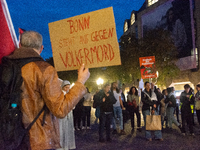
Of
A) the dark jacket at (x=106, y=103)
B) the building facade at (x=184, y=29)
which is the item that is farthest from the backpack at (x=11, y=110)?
the building facade at (x=184, y=29)

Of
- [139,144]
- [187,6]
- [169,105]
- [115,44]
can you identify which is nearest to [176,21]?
[187,6]

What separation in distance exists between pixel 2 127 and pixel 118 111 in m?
7.87

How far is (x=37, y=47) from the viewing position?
1943 mm

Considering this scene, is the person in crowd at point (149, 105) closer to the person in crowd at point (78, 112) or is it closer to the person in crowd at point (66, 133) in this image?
the person in crowd at point (66, 133)

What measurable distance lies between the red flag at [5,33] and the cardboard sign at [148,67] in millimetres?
10487

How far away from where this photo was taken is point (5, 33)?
205 centimetres

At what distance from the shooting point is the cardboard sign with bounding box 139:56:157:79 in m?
12.1

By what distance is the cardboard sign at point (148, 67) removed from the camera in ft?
39.7

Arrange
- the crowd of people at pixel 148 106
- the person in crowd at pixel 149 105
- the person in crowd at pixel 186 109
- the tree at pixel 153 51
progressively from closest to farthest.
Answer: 1. the person in crowd at pixel 149 105
2. the crowd of people at pixel 148 106
3. the person in crowd at pixel 186 109
4. the tree at pixel 153 51

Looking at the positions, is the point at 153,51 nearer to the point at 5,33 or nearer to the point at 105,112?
the point at 105,112

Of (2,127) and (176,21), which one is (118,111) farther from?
(176,21)

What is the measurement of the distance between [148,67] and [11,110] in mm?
11358

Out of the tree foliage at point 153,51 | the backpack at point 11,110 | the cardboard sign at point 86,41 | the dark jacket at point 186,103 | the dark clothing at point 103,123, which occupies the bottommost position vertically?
the dark clothing at point 103,123

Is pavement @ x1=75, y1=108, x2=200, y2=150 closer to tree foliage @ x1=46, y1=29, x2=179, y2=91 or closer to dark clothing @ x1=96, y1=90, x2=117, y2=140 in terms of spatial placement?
dark clothing @ x1=96, y1=90, x2=117, y2=140
